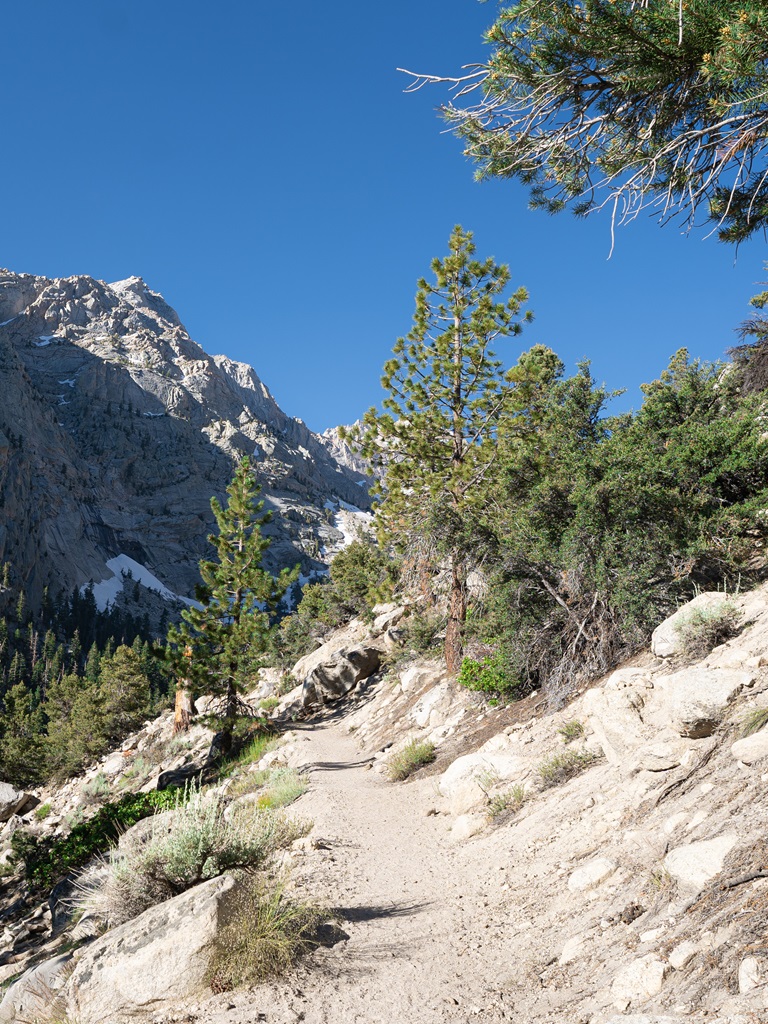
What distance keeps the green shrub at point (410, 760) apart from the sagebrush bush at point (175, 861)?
6025mm

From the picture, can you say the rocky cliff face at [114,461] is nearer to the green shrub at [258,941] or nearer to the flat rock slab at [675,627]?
the flat rock slab at [675,627]

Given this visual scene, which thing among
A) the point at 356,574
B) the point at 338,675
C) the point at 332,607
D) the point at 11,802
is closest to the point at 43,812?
the point at 11,802

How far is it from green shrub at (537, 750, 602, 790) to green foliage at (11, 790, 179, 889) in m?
Result: 6.59

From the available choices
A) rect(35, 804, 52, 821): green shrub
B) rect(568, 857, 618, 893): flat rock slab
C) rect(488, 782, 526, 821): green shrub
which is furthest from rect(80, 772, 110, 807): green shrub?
rect(568, 857, 618, 893): flat rock slab

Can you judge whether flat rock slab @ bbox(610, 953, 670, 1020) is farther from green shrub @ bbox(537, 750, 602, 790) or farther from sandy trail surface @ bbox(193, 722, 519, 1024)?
green shrub @ bbox(537, 750, 602, 790)

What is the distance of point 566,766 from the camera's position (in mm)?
6289

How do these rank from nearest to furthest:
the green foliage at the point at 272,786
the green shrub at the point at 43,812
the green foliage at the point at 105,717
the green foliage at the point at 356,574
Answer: the green foliage at the point at 272,786 < the green shrub at the point at 43,812 < the green foliage at the point at 356,574 < the green foliage at the point at 105,717

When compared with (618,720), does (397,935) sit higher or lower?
lower

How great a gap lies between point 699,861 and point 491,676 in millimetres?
7067

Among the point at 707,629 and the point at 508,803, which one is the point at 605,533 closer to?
the point at 707,629

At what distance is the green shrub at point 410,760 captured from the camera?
10.1m

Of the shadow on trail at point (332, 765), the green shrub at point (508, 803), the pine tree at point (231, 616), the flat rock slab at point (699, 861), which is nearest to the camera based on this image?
the flat rock slab at point (699, 861)

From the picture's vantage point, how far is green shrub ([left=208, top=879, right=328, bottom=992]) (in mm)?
3434

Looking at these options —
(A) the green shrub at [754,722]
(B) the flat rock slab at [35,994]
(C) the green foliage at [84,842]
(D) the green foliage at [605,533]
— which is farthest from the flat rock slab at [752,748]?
(C) the green foliage at [84,842]
